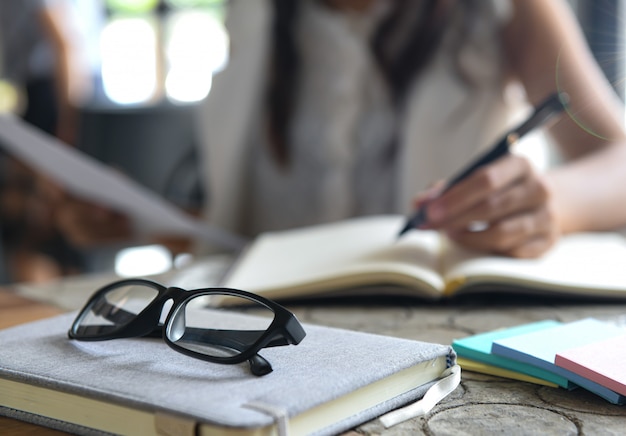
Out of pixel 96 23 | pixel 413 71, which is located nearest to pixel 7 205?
pixel 413 71

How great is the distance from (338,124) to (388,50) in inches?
6.0

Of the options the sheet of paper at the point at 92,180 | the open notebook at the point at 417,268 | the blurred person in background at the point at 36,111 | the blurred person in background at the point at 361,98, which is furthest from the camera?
the blurred person in background at the point at 36,111

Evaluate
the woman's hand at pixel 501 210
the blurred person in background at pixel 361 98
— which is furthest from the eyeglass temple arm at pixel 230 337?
the blurred person in background at pixel 361 98

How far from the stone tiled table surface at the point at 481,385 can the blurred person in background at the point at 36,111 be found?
0.51 metres

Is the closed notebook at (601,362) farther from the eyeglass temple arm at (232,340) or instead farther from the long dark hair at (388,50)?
the long dark hair at (388,50)

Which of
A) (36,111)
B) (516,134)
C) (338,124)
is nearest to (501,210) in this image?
(516,134)

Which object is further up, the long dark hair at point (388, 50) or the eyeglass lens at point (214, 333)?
the long dark hair at point (388, 50)

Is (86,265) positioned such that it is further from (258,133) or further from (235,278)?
(235,278)

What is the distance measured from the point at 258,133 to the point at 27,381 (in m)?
0.90

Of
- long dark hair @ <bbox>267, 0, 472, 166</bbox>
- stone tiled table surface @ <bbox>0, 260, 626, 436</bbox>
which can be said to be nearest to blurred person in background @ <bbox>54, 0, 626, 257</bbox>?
long dark hair @ <bbox>267, 0, 472, 166</bbox>

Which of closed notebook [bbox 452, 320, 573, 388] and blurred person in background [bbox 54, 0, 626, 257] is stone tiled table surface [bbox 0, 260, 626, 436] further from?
blurred person in background [bbox 54, 0, 626, 257]

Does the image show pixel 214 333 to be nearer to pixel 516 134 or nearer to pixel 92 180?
pixel 516 134

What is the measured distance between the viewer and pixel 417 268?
56cm

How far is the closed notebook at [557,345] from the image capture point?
313mm
